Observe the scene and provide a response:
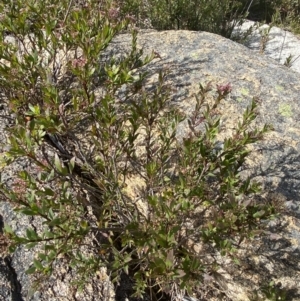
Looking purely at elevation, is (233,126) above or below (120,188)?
above

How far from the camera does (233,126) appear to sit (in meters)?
3.16

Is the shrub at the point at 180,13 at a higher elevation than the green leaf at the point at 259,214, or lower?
higher

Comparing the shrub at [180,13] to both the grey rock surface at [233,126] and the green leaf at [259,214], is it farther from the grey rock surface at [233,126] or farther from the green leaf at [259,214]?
the green leaf at [259,214]

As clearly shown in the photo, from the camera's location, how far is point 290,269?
8.30ft

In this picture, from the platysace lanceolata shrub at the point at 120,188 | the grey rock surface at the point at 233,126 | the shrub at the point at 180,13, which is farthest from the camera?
the shrub at the point at 180,13

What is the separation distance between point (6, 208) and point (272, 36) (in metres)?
6.23

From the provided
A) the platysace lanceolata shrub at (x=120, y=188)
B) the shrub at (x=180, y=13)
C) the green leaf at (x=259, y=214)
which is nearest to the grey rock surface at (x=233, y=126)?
the platysace lanceolata shrub at (x=120, y=188)

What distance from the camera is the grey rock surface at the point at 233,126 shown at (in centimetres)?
233

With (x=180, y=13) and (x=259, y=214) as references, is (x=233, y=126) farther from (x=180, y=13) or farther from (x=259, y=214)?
(x=180, y=13)

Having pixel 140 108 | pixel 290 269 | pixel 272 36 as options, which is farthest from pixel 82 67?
pixel 272 36

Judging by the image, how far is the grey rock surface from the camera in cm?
233

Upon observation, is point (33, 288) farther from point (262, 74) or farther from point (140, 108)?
point (262, 74)

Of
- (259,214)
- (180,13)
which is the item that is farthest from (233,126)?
(180,13)

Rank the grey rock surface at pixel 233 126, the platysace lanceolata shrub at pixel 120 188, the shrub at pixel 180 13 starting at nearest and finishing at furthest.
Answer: the platysace lanceolata shrub at pixel 120 188 → the grey rock surface at pixel 233 126 → the shrub at pixel 180 13
